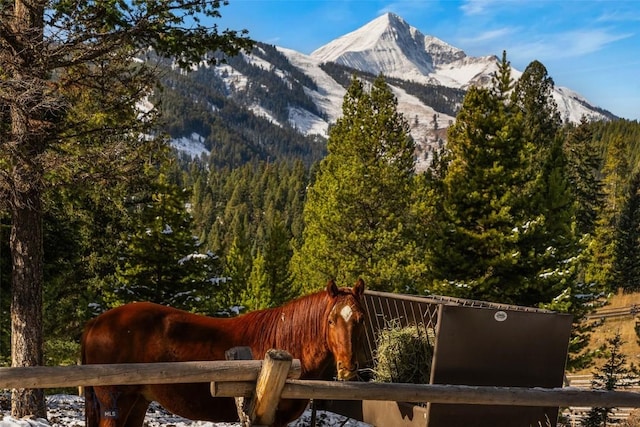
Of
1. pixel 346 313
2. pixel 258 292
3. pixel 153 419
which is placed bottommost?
pixel 258 292

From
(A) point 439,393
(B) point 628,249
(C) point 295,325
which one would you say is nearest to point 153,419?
(C) point 295,325

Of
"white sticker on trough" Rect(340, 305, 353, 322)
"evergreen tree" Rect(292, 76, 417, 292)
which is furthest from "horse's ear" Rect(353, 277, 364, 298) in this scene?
"evergreen tree" Rect(292, 76, 417, 292)

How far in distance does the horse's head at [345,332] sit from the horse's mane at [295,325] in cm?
18

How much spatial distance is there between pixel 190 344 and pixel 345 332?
162 centimetres

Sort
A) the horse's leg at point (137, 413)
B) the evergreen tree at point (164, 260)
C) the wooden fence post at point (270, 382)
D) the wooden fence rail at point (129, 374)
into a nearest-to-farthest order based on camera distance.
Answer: the wooden fence rail at point (129, 374)
the wooden fence post at point (270, 382)
the horse's leg at point (137, 413)
the evergreen tree at point (164, 260)

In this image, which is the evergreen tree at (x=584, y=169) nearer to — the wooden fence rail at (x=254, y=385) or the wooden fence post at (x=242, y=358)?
the wooden fence rail at (x=254, y=385)

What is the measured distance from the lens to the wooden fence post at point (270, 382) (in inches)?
169

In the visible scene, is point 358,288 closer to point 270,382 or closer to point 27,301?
point 270,382

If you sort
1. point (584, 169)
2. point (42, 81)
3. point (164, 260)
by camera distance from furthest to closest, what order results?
point (584, 169), point (164, 260), point (42, 81)

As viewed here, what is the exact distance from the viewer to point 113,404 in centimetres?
547

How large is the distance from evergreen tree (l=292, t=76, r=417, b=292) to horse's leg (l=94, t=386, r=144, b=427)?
12.1 m

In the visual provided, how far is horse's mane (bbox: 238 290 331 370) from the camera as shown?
5488 mm

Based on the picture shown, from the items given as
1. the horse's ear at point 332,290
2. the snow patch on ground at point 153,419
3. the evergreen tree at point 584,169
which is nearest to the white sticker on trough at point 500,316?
the horse's ear at point 332,290

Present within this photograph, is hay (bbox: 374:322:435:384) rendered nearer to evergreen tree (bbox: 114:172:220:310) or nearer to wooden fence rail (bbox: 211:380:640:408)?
wooden fence rail (bbox: 211:380:640:408)
